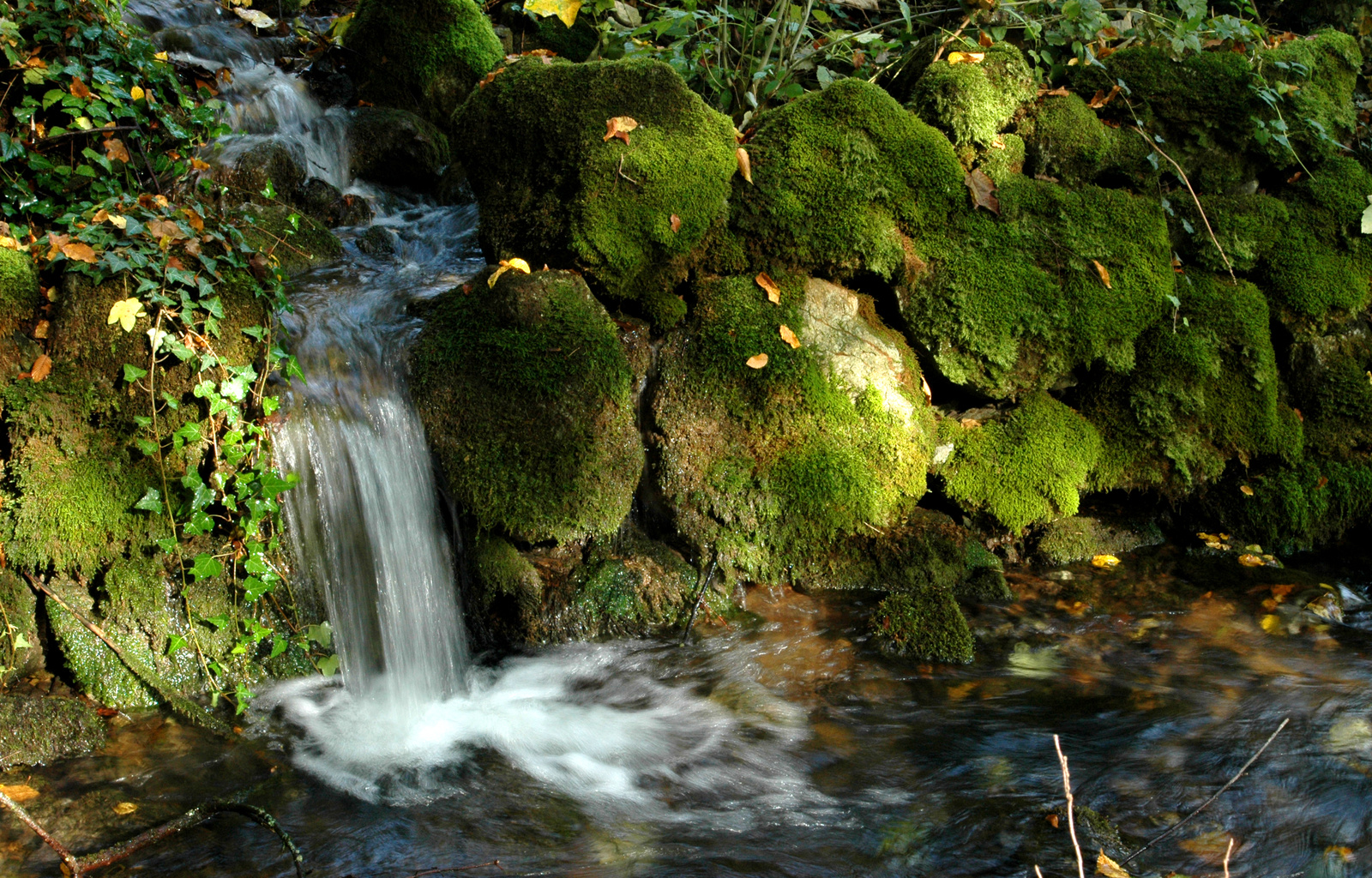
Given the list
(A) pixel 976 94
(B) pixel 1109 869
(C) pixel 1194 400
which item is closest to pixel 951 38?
(A) pixel 976 94

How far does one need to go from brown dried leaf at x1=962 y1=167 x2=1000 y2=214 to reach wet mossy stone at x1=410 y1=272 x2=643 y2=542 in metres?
2.33

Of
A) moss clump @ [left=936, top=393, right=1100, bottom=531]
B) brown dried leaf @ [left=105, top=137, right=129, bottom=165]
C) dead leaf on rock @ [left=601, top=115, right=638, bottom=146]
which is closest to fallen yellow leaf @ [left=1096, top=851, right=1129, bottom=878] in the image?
moss clump @ [left=936, top=393, right=1100, bottom=531]

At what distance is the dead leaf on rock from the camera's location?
450cm

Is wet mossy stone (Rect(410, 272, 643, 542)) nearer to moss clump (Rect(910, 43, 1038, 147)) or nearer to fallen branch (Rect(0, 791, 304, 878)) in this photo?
fallen branch (Rect(0, 791, 304, 878))

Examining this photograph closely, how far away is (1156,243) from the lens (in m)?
5.26

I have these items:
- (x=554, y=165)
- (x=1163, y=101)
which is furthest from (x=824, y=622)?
(x=1163, y=101)

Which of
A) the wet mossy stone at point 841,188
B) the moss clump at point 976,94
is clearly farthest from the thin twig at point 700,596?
the moss clump at point 976,94

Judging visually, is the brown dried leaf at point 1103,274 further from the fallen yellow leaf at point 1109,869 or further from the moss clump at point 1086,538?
the fallen yellow leaf at point 1109,869

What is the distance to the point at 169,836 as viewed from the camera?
286 centimetres

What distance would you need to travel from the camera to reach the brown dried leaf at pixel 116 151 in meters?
4.60

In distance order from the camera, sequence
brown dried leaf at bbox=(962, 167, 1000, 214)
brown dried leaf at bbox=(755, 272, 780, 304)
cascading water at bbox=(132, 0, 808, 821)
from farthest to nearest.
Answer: brown dried leaf at bbox=(962, 167, 1000, 214), brown dried leaf at bbox=(755, 272, 780, 304), cascading water at bbox=(132, 0, 808, 821)

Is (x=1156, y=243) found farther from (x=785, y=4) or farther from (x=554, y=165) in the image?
(x=554, y=165)

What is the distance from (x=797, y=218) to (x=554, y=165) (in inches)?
52.8

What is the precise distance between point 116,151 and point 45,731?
306cm
